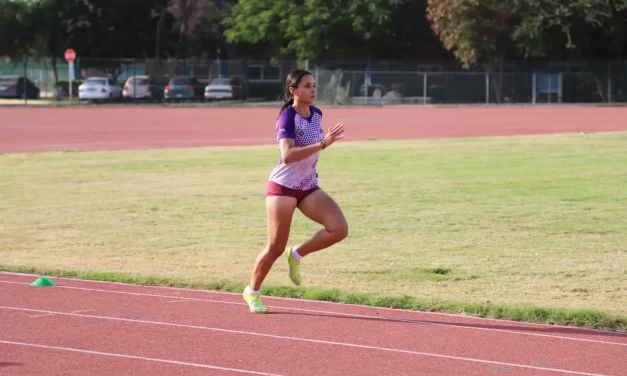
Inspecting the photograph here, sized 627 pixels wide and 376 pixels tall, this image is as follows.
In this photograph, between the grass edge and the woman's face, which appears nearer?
the woman's face

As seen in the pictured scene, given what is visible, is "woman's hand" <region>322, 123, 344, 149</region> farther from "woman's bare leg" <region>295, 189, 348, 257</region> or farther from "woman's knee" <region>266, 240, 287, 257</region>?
"woman's knee" <region>266, 240, 287, 257</region>

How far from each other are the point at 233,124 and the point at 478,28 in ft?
82.0

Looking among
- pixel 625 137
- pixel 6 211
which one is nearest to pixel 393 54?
pixel 625 137

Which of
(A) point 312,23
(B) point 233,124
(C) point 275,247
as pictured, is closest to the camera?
(C) point 275,247

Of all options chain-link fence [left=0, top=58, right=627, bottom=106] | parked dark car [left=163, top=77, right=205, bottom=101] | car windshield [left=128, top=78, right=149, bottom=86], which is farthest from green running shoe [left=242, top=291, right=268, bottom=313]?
car windshield [left=128, top=78, right=149, bottom=86]

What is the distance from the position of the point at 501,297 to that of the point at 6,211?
876 centimetres

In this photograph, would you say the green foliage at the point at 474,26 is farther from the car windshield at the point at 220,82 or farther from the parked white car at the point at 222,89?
the car windshield at the point at 220,82

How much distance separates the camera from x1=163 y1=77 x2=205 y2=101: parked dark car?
62.5 metres

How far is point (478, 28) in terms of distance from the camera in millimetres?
62281

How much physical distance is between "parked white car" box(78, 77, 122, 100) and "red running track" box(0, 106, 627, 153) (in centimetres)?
524

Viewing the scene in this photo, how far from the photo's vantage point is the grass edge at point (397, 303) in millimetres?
8406

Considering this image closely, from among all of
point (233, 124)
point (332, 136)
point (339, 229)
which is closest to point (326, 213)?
point (339, 229)

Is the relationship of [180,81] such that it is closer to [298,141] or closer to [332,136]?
[298,141]

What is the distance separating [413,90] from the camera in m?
63.3
